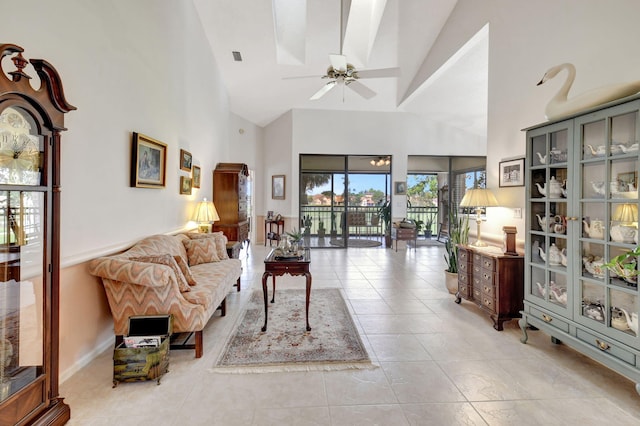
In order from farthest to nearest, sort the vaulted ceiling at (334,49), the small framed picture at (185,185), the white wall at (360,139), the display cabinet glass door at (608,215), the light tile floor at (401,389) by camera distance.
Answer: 1. the white wall at (360,139)
2. the vaulted ceiling at (334,49)
3. the small framed picture at (185,185)
4. the display cabinet glass door at (608,215)
5. the light tile floor at (401,389)

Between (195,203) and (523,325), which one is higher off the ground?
(195,203)

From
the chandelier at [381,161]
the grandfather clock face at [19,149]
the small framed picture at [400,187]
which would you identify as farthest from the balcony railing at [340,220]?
the grandfather clock face at [19,149]

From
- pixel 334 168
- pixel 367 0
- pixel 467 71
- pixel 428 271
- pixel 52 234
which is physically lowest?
pixel 428 271

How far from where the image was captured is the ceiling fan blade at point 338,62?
4.24m

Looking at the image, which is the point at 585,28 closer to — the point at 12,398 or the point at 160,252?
the point at 160,252

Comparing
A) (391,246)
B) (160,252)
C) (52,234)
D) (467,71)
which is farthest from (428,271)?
(52,234)

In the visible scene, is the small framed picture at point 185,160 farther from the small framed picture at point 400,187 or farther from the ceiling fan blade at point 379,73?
the small framed picture at point 400,187

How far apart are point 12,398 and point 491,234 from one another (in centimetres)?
444

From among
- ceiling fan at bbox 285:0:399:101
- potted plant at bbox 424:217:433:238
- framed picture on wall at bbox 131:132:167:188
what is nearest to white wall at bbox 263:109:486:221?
potted plant at bbox 424:217:433:238

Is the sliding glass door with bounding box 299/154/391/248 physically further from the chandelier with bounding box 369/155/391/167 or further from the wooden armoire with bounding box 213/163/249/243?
the wooden armoire with bounding box 213/163/249/243

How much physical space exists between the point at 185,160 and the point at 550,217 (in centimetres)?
449

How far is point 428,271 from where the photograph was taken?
562cm

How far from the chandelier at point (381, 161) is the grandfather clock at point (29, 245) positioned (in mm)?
7453

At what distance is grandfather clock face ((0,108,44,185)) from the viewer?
1.44 meters
